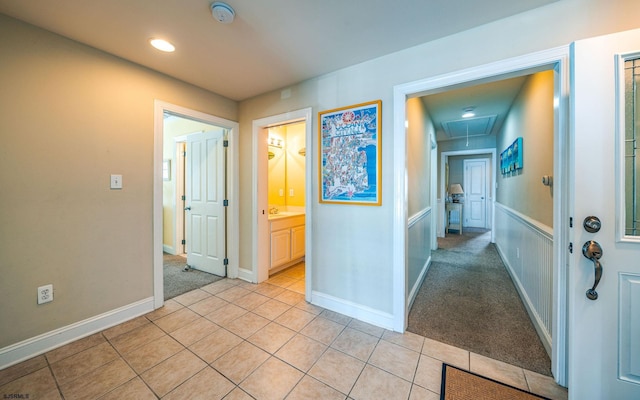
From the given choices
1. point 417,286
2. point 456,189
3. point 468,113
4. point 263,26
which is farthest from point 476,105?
point 456,189

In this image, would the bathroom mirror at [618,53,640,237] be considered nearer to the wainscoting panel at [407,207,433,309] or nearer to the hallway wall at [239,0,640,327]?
the hallway wall at [239,0,640,327]

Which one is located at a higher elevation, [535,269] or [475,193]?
[475,193]

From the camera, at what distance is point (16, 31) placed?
1651 mm

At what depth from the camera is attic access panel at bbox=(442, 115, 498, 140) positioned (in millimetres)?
4262

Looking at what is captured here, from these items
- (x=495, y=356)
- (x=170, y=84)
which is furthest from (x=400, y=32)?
(x=495, y=356)

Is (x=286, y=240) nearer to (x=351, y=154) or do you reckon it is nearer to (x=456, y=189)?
(x=351, y=154)

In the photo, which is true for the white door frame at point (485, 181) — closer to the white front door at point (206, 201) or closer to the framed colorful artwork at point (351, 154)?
the framed colorful artwork at point (351, 154)

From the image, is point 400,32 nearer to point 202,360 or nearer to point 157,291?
point 202,360

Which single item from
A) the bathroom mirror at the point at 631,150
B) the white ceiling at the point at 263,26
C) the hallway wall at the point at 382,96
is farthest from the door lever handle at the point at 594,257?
the white ceiling at the point at 263,26

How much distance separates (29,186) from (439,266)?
472 cm

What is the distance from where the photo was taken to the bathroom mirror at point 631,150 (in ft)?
3.90

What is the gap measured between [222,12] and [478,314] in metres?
3.31

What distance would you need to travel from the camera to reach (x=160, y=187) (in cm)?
244

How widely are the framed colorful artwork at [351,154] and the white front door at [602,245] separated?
1.21m
